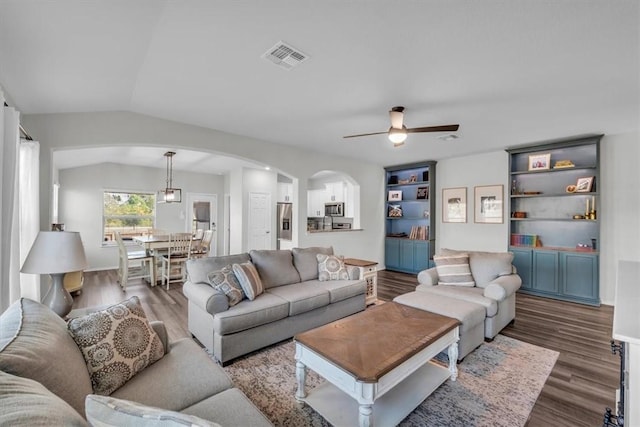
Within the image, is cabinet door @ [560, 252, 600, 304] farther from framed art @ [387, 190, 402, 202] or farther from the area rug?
framed art @ [387, 190, 402, 202]

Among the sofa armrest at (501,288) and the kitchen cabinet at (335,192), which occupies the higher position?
the kitchen cabinet at (335,192)

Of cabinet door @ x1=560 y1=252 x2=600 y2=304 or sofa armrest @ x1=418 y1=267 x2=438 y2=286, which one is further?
cabinet door @ x1=560 y1=252 x2=600 y2=304

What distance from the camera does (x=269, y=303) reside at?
2787 mm

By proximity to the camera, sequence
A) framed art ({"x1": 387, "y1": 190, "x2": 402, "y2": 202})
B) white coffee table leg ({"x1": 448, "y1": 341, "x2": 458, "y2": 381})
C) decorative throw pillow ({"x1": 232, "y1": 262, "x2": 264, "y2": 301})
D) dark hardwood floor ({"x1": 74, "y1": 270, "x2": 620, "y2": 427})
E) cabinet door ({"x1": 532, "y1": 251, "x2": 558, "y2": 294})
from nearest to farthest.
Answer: dark hardwood floor ({"x1": 74, "y1": 270, "x2": 620, "y2": 427}), white coffee table leg ({"x1": 448, "y1": 341, "x2": 458, "y2": 381}), decorative throw pillow ({"x1": 232, "y1": 262, "x2": 264, "y2": 301}), cabinet door ({"x1": 532, "y1": 251, "x2": 558, "y2": 294}), framed art ({"x1": 387, "y1": 190, "x2": 402, "y2": 202})

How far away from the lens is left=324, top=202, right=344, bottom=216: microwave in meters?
7.48

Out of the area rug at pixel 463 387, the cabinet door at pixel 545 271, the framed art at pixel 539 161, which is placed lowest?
the area rug at pixel 463 387

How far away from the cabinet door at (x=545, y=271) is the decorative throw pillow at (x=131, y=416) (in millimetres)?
5605

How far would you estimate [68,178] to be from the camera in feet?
20.6

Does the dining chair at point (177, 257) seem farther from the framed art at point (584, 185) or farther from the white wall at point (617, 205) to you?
the white wall at point (617, 205)

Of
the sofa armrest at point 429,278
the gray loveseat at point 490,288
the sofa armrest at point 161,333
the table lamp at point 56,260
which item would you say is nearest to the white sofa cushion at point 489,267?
the gray loveseat at point 490,288

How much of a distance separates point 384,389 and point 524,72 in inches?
107

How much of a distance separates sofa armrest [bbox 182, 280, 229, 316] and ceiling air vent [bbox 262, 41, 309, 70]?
209cm

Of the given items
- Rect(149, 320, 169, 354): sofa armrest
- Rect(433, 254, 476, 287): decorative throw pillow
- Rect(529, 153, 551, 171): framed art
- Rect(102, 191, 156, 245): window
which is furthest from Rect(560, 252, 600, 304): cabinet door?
Rect(102, 191, 156, 245): window

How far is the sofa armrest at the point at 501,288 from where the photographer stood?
298cm
